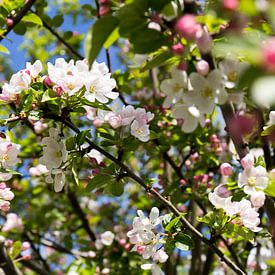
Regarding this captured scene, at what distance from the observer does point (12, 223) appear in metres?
3.81

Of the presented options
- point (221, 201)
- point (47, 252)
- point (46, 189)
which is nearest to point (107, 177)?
point (221, 201)

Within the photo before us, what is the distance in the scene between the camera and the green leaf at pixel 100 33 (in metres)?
1.16

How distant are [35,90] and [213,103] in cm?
78

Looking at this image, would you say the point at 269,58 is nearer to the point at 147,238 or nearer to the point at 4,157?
the point at 147,238

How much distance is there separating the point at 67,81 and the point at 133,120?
1.13 ft

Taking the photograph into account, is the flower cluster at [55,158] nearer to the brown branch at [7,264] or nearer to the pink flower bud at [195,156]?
the brown branch at [7,264]

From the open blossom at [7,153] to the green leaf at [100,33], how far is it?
948mm

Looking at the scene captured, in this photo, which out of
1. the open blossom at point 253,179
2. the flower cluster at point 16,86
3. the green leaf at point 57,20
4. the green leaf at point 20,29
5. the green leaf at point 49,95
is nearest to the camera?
the open blossom at point 253,179

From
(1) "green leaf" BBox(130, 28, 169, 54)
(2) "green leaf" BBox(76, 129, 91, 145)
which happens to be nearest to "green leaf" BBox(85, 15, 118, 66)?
(1) "green leaf" BBox(130, 28, 169, 54)

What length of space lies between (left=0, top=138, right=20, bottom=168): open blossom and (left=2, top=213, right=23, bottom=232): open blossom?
175 cm

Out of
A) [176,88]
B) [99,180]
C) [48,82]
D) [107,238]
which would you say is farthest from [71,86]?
[107,238]

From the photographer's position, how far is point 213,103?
4.34ft

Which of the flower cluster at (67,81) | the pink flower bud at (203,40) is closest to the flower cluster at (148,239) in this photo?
the flower cluster at (67,81)

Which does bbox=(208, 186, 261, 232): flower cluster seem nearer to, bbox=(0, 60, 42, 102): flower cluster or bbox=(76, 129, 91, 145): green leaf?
bbox=(76, 129, 91, 145): green leaf
